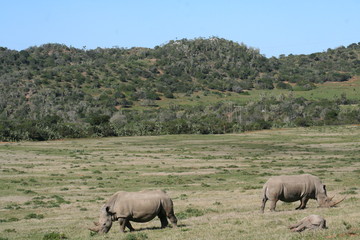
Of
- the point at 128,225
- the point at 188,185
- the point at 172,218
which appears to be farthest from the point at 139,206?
the point at 188,185

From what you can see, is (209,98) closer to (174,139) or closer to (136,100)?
(136,100)

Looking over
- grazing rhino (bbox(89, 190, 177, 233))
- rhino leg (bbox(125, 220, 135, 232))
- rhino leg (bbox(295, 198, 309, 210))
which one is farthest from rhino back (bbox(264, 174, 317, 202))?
rhino leg (bbox(125, 220, 135, 232))

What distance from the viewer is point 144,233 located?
19953 millimetres

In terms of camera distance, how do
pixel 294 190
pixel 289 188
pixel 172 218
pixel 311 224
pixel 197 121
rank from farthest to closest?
pixel 197 121
pixel 294 190
pixel 289 188
pixel 172 218
pixel 311 224

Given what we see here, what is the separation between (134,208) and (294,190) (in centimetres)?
724

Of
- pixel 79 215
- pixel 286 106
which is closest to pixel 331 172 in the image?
pixel 79 215

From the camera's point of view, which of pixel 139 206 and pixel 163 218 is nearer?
pixel 139 206

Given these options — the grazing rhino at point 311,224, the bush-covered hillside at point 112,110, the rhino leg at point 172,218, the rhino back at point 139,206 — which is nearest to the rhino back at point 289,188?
the rhino leg at point 172,218

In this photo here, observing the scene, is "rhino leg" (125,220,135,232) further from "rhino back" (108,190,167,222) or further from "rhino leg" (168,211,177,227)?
"rhino leg" (168,211,177,227)

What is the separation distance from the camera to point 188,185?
40.0 meters

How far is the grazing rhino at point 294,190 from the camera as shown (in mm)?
24172

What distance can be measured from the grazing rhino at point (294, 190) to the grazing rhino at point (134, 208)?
5021 millimetres

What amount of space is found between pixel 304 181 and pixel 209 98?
6354 inches

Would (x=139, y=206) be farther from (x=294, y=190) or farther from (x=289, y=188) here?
(x=294, y=190)
